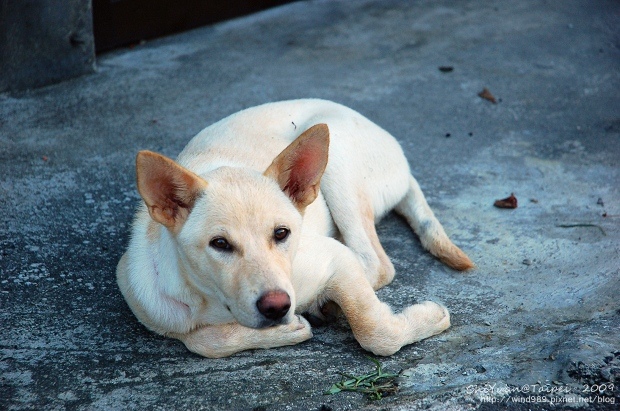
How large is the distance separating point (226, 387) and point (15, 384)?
86 cm

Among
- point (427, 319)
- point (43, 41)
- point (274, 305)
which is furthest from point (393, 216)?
point (43, 41)

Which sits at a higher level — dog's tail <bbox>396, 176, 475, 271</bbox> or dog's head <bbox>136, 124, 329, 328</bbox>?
dog's head <bbox>136, 124, 329, 328</bbox>

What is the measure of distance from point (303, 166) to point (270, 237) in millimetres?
384

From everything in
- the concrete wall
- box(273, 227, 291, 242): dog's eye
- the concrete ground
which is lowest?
the concrete ground

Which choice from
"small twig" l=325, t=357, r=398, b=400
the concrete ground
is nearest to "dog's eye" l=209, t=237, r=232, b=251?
the concrete ground

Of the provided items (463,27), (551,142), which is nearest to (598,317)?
(551,142)

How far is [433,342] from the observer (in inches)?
134

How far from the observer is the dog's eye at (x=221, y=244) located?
A: 288 centimetres

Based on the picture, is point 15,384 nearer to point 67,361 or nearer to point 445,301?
point 67,361

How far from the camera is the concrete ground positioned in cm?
307

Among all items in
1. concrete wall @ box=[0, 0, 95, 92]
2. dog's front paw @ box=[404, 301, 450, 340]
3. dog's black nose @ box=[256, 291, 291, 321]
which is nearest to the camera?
dog's black nose @ box=[256, 291, 291, 321]

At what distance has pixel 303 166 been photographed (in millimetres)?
3154

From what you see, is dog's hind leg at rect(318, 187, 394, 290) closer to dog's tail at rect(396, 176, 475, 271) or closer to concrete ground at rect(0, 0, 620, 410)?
concrete ground at rect(0, 0, 620, 410)

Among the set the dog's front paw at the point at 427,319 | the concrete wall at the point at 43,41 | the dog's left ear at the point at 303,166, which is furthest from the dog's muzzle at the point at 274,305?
the concrete wall at the point at 43,41
